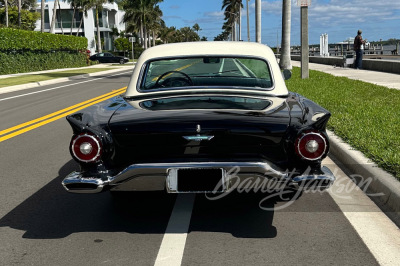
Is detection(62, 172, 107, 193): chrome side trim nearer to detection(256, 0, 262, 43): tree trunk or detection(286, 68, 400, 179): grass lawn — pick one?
detection(286, 68, 400, 179): grass lawn

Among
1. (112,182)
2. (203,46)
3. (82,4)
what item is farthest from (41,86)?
(82,4)

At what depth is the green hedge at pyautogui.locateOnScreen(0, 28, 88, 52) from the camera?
3108 centimetres

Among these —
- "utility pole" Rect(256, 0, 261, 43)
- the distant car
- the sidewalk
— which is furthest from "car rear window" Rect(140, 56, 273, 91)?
the distant car

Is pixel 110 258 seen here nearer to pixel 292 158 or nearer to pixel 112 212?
pixel 112 212

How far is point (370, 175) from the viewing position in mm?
5156

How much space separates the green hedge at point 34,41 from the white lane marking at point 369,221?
29.0 metres

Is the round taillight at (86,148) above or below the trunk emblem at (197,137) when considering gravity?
below

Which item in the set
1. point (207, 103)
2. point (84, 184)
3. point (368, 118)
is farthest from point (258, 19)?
point (84, 184)

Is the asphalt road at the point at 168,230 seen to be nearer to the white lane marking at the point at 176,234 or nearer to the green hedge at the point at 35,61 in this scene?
the white lane marking at the point at 176,234

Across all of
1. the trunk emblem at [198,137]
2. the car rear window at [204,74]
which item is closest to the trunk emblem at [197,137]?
the trunk emblem at [198,137]

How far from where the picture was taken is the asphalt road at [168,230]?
360 cm

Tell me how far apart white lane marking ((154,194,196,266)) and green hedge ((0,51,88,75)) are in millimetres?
29454

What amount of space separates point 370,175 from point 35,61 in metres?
34.1

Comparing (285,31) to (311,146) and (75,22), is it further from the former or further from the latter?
(75,22)
